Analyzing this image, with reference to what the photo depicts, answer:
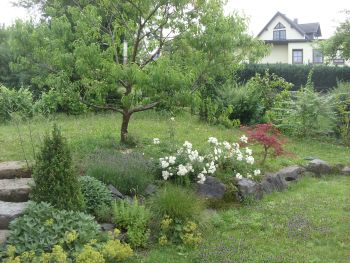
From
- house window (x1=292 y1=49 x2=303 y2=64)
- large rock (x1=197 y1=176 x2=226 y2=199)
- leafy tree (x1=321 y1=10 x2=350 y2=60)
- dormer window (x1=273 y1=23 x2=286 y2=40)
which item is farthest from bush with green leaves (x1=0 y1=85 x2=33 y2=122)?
dormer window (x1=273 y1=23 x2=286 y2=40)

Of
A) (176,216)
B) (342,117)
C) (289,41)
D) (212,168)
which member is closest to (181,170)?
(212,168)

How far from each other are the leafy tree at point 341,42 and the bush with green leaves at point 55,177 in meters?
22.1

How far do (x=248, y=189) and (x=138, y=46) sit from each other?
12.5 ft

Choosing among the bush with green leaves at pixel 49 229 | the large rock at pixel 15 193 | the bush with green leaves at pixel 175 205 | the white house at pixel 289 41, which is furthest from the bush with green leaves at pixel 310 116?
the white house at pixel 289 41

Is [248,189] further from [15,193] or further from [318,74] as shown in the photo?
[318,74]

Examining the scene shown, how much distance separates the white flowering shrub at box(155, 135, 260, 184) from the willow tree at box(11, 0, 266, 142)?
1076 mm

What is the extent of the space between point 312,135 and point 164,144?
6.52 metres

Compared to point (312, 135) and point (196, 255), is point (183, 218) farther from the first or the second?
point (312, 135)

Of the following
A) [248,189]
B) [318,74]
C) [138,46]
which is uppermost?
[138,46]

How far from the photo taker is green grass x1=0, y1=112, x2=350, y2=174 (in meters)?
8.62

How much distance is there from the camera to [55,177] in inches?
207

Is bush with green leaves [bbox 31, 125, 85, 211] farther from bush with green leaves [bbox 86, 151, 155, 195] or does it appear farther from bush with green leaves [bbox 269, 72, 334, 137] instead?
bush with green leaves [bbox 269, 72, 334, 137]

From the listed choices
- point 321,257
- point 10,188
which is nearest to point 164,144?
point 10,188

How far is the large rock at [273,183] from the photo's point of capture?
820 cm
